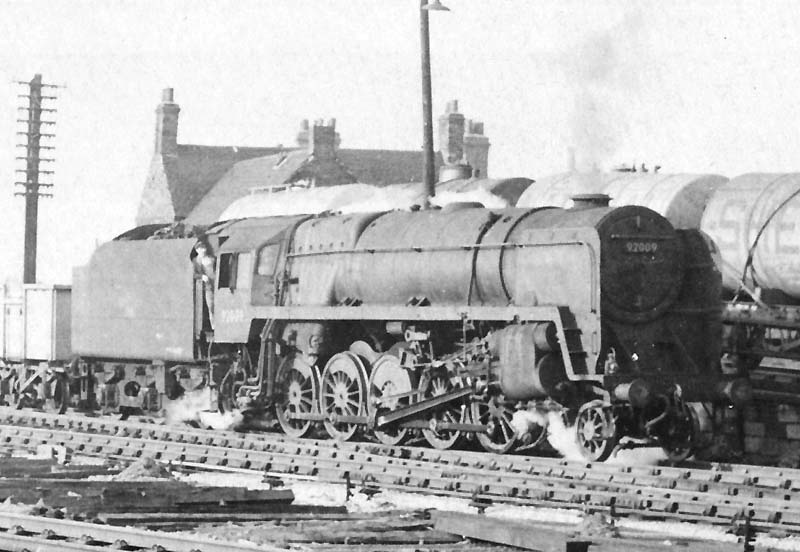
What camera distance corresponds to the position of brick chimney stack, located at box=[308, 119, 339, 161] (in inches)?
2164

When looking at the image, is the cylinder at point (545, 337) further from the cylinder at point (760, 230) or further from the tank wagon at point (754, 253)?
the cylinder at point (760, 230)

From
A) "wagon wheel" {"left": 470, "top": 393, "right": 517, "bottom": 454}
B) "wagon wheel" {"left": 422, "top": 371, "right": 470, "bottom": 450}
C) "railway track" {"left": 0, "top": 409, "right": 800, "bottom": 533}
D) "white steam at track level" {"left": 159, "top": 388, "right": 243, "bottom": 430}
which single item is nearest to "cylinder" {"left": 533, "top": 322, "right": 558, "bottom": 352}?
"wagon wheel" {"left": 470, "top": 393, "right": 517, "bottom": 454}

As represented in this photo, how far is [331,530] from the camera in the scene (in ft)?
36.3

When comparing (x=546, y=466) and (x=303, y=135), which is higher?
(x=303, y=135)

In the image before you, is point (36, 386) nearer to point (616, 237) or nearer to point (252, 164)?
point (616, 237)

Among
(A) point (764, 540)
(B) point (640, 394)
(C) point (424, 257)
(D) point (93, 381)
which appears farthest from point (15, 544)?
(D) point (93, 381)

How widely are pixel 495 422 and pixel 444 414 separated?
2.86 ft

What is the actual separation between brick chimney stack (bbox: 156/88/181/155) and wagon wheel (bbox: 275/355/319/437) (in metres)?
36.5

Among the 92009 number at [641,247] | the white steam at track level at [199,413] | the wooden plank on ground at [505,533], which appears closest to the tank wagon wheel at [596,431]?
the 92009 number at [641,247]

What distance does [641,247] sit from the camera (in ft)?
55.3

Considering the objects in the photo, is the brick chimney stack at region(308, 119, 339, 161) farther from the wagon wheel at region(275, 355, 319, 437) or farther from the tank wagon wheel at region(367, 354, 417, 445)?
the tank wagon wheel at region(367, 354, 417, 445)

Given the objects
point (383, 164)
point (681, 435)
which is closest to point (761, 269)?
point (681, 435)

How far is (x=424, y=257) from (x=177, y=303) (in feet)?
18.8

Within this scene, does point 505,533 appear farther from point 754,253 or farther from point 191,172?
point 191,172
